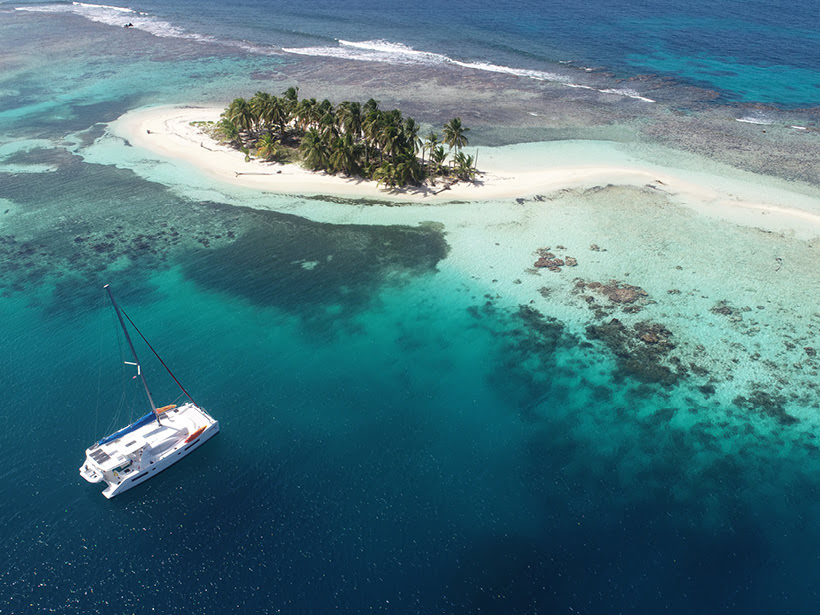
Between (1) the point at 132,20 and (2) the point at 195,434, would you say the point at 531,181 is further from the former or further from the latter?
(1) the point at 132,20

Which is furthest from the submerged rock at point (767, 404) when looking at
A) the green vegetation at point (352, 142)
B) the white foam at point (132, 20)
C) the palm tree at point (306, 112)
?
the white foam at point (132, 20)

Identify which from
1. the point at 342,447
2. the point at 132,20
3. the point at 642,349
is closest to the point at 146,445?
the point at 342,447

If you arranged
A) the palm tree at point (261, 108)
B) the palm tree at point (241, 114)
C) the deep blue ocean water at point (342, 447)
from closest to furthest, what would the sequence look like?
1. the deep blue ocean water at point (342, 447)
2. the palm tree at point (261, 108)
3. the palm tree at point (241, 114)

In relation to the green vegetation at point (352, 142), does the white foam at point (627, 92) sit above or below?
above

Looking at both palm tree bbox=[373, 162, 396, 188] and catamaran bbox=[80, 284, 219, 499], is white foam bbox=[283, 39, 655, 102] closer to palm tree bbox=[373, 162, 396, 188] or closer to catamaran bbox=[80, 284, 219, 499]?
palm tree bbox=[373, 162, 396, 188]

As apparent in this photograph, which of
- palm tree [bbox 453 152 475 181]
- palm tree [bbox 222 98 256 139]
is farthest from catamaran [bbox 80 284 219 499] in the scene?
palm tree [bbox 222 98 256 139]

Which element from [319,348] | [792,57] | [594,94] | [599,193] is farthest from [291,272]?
[792,57]

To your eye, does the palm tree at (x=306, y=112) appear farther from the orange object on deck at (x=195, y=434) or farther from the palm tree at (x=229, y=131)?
the orange object on deck at (x=195, y=434)

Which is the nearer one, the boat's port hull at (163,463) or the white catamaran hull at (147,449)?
the boat's port hull at (163,463)
